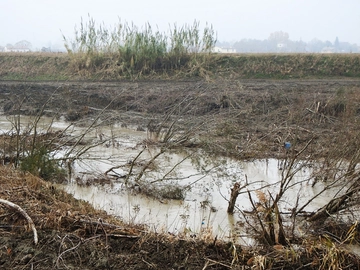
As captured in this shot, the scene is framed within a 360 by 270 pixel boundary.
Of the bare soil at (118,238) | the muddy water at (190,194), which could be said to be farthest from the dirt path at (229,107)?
the muddy water at (190,194)

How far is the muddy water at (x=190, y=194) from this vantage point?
24.9ft

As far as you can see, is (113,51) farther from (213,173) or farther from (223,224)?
(223,224)

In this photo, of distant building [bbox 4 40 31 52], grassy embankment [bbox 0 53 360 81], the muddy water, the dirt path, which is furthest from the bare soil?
distant building [bbox 4 40 31 52]

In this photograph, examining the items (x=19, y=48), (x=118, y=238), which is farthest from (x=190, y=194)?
(x=19, y=48)

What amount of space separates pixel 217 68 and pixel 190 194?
17192mm

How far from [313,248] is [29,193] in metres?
4.62

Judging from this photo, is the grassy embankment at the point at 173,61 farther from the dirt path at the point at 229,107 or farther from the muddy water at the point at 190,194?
the muddy water at the point at 190,194

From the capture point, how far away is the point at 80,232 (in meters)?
6.07

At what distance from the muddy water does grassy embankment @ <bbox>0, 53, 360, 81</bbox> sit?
13092 mm

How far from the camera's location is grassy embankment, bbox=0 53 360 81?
24562 millimetres

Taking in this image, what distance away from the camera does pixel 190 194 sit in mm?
9094

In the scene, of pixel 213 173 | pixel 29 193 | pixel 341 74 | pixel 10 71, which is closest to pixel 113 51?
pixel 10 71

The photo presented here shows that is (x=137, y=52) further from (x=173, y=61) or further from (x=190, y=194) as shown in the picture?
(x=190, y=194)

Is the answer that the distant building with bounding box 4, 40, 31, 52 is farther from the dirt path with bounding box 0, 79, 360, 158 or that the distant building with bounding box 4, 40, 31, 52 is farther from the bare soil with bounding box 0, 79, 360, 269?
the bare soil with bounding box 0, 79, 360, 269
